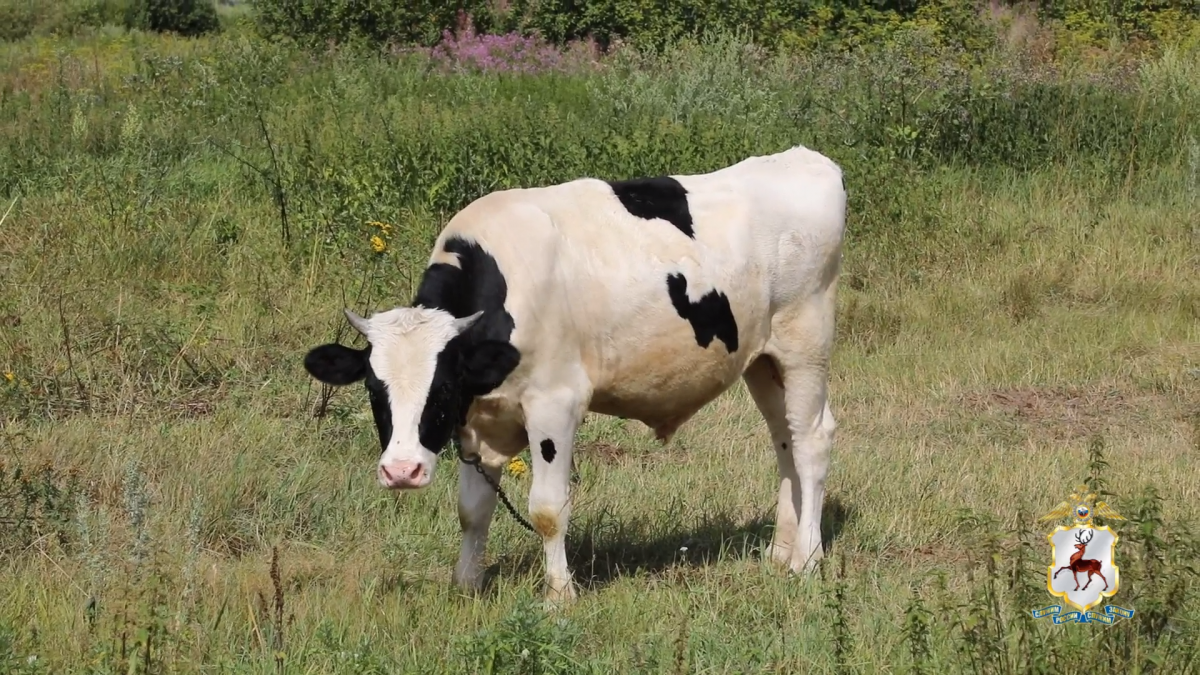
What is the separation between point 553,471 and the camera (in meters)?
6.13

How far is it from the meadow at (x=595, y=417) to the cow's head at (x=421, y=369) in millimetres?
661

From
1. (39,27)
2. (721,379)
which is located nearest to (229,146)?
(721,379)

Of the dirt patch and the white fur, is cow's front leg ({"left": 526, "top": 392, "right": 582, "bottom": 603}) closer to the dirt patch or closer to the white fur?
the white fur

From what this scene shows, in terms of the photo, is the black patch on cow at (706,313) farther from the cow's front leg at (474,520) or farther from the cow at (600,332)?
the cow's front leg at (474,520)

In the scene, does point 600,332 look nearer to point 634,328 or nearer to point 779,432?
point 634,328

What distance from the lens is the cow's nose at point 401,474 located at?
538 centimetres

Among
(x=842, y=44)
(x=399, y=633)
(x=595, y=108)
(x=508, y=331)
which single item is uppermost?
(x=508, y=331)

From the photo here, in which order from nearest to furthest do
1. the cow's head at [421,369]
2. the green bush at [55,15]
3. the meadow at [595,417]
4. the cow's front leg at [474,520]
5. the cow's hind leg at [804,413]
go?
the meadow at [595,417]
the cow's head at [421,369]
the cow's front leg at [474,520]
the cow's hind leg at [804,413]
the green bush at [55,15]

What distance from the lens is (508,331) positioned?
19.4ft

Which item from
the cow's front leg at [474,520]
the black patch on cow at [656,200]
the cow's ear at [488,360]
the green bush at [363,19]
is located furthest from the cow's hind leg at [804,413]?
the green bush at [363,19]

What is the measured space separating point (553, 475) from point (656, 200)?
A: 1322mm

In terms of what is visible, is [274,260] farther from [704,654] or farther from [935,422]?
[704,654]

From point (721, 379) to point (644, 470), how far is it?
1.51m

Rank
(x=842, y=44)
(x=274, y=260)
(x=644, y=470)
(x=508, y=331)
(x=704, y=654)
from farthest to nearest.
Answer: (x=842, y=44), (x=274, y=260), (x=644, y=470), (x=508, y=331), (x=704, y=654)
